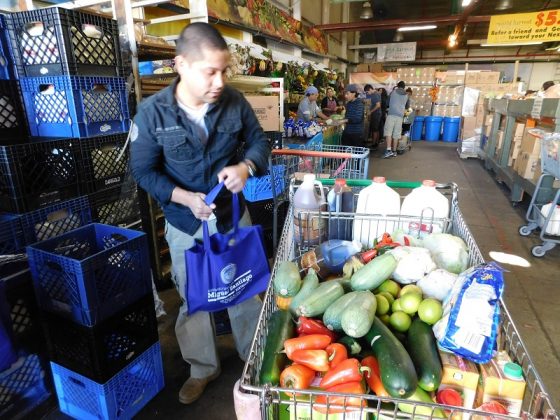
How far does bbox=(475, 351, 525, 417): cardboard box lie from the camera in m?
0.88

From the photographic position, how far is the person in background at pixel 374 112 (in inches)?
417

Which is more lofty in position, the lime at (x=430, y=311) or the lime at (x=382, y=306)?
the lime at (x=430, y=311)

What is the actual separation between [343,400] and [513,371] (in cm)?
43

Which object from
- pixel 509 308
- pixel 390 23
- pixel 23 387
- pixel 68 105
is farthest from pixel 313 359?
pixel 390 23

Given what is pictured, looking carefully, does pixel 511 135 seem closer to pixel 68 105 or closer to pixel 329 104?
pixel 329 104

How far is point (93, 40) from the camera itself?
6.89ft

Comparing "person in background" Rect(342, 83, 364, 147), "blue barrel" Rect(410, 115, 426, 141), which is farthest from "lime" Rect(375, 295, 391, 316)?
"blue barrel" Rect(410, 115, 426, 141)

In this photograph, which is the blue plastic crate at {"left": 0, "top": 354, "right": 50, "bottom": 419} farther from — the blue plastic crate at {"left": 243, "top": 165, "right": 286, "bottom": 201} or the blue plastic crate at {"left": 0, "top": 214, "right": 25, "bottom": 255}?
the blue plastic crate at {"left": 243, "top": 165, "right": 286, "bottom": 201}

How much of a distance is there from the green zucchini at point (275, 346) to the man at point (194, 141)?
21.9 inches

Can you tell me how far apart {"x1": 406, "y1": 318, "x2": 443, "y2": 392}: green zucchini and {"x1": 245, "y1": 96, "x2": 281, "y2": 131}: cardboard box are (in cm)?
359

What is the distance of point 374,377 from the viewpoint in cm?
95

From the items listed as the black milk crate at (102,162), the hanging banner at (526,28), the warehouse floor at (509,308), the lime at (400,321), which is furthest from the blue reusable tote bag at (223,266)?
the hanging banner at (526,28)

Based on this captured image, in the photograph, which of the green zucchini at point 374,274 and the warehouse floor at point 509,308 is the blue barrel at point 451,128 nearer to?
the warehouse floor at point 509,308

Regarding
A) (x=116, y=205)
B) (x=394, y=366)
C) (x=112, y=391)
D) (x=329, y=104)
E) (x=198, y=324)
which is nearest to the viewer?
(x=394, y=366)
